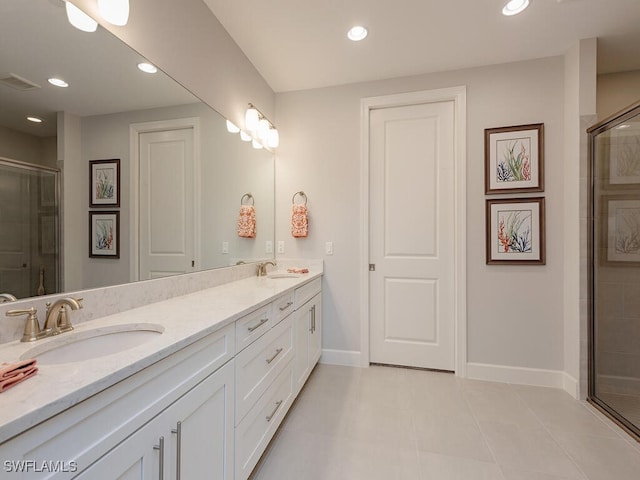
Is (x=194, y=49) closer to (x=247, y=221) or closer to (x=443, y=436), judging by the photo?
(x=247, y=221)

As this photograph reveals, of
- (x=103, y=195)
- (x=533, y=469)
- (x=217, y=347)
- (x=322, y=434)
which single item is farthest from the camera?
(x=322, y=434)

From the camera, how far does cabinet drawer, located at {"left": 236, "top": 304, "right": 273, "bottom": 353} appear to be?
1.22m

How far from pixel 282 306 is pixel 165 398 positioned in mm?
919

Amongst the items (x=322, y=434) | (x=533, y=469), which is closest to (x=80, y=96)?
(x=322, y=434)

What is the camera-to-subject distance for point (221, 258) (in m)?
2.02

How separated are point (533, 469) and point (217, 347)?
172 cm

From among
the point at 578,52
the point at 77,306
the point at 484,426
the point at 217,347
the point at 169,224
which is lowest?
the point at 484,426

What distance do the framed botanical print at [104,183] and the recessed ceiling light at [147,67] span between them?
483 mm

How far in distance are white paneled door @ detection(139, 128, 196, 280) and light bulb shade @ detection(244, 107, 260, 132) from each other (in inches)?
28.7

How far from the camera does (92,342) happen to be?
0.99 meters

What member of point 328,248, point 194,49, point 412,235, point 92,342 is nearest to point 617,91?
point 412,235

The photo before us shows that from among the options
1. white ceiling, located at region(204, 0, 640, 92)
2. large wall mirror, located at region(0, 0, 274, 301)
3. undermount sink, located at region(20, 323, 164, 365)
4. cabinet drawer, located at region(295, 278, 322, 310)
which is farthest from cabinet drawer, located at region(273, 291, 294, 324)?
white ceiling, located at region(204, 0, 640, 92)

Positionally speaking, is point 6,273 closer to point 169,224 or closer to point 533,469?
point 169,224

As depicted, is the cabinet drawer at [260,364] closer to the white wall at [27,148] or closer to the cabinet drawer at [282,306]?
the cabinet drawer at [282,306]
